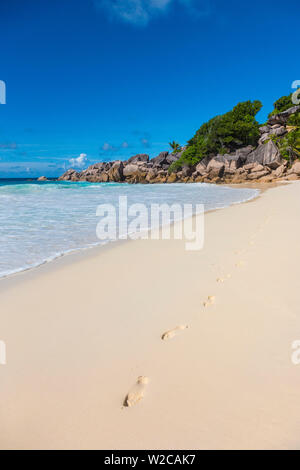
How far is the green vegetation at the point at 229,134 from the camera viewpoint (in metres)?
45.0

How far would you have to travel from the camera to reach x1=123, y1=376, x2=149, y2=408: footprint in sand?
1.26m

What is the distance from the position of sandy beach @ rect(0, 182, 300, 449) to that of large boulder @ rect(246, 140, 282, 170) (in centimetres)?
3757

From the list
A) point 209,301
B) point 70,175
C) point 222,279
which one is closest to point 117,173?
point 70,175

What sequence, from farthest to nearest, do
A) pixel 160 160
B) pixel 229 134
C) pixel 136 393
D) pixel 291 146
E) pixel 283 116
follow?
pixel 160 160 → pixel 283 116 → pixel 229 134 → pixel 291 146 → pixel 136 393

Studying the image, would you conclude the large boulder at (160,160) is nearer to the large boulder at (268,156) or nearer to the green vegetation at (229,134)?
the green vegetation at (229,134)

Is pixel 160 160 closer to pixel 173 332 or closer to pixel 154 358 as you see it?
pixel 173 332

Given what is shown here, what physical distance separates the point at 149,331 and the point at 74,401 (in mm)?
→ 710

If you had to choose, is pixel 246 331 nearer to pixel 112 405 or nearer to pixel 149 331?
pixel 149 331

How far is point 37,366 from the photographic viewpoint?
161 cm

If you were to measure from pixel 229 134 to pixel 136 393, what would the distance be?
50314mm

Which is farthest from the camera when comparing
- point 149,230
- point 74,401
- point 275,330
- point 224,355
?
point 149,230

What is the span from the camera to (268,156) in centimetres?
3666

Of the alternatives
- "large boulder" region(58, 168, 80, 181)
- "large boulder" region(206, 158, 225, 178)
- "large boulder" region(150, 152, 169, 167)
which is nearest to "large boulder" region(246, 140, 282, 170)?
"large boulder" region(206, 158, 225, 178)

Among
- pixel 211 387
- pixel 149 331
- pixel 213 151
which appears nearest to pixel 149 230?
pixel 149 331
